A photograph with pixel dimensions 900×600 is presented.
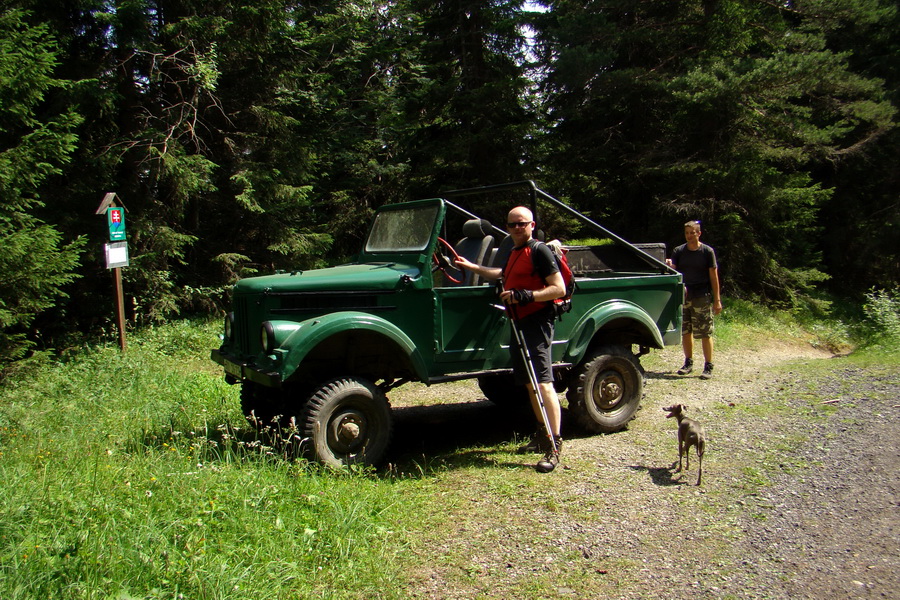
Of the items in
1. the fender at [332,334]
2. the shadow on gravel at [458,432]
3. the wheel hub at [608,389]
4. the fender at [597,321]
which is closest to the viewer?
the fender at [332,334]

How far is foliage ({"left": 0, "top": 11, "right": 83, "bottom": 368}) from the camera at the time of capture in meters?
7.75

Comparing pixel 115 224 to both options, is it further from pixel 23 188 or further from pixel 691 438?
pixel 691 438

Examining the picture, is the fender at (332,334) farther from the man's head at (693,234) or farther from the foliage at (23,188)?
the foliage at (23,188)

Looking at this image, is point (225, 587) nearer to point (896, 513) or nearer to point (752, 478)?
point (752, 478)

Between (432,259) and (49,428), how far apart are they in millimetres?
3716

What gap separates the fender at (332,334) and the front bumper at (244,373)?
90 mm

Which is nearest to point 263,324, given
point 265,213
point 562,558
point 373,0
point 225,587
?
point 225,587

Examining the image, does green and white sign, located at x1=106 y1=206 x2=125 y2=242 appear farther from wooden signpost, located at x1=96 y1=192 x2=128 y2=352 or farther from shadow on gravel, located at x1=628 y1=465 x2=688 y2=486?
shadow on gravel, located at x1=628 y1=465 x2=688 y2=486

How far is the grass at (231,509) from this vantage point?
3039 mm

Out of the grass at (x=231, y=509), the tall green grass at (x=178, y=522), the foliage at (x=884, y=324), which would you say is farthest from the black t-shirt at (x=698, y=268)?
the tall green grass at (x=178, y=522)

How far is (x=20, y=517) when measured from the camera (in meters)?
3.35

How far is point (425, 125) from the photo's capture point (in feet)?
46.1

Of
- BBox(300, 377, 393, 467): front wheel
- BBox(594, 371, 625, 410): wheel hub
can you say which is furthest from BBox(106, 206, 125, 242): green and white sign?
BBox(594, 371, 625, 410): wheel hub

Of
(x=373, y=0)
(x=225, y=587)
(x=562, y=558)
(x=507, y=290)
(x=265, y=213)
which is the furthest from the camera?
(x=373, y=0)
